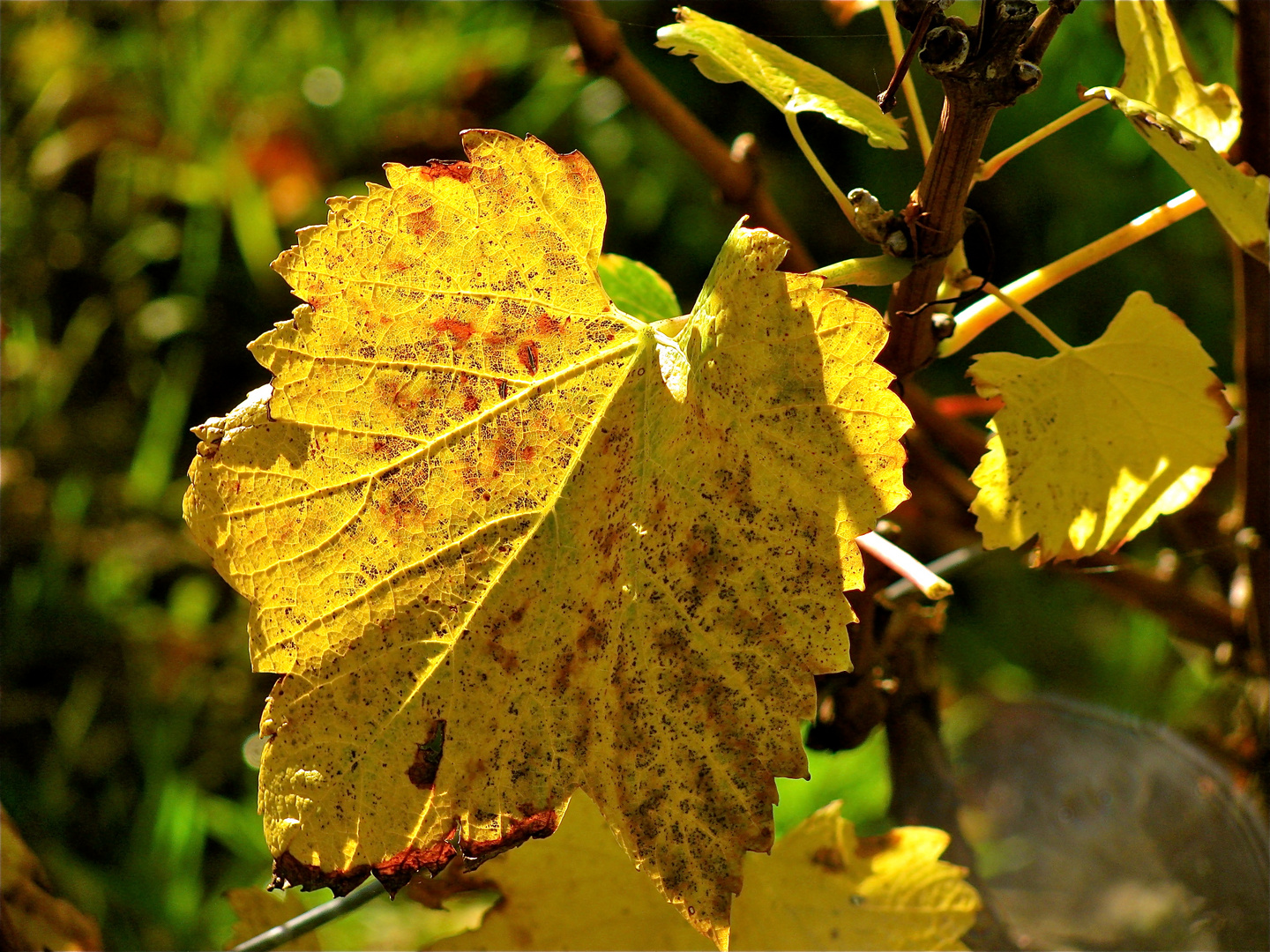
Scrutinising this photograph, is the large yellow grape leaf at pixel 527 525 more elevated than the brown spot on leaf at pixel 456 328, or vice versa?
the brown spot on leaf at pixel 456 328

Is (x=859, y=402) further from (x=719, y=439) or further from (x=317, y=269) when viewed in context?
(x=317, y=269)

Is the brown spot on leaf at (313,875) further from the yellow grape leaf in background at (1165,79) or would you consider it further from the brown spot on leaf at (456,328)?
the yellow grape leaf in background at (1165,79)

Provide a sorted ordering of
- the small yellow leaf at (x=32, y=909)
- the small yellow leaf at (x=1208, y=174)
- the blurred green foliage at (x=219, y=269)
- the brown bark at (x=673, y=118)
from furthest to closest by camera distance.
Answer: the blurred green foliage at (x=219, y=269), the brown bark at (x=673, y=118), the small yellow leaf at (x=32, y=909), the small yellow leaf at (x=1208, y=174)

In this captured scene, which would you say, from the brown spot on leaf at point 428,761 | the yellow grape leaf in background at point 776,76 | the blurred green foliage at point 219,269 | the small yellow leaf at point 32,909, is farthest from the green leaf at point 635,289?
the blurred green foliage at point 219,269

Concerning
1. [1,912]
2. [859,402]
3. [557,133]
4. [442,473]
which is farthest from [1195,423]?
[557,133]

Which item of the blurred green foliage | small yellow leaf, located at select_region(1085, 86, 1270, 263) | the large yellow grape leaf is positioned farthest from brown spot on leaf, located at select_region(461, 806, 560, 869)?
the blurred green foliage

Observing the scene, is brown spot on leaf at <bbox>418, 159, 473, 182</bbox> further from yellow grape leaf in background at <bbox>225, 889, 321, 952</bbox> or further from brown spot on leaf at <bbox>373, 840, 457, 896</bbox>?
yellow grape leaf in background at <bbox>225, 889, 321, 952</bbox>
